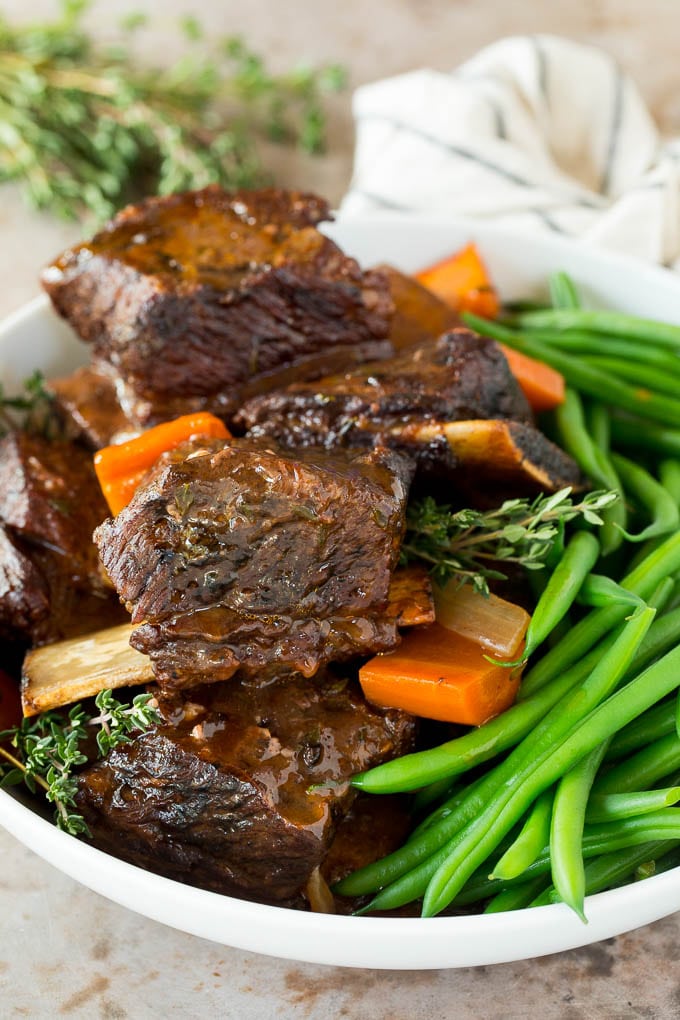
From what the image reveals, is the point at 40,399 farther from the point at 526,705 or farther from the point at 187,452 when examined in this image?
the point at 526,705

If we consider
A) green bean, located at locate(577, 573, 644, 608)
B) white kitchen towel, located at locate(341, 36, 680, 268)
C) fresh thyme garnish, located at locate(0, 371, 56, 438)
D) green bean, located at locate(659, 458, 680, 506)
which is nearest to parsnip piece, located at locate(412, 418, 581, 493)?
green bean, located at locate(577, 573, 644, 608)

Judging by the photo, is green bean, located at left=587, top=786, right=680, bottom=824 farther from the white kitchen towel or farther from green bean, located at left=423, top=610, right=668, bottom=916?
the white kitchen towel

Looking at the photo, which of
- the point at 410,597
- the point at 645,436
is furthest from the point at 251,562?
the point at 645,436

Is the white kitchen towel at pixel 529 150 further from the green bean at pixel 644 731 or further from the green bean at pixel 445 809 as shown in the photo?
the green bean at pixel 445 809

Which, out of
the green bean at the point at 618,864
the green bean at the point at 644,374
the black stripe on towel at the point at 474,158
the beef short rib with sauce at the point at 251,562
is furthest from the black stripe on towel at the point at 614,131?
the green bean at the point at 618,864

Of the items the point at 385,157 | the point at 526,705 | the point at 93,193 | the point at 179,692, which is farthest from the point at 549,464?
the point at 93,193

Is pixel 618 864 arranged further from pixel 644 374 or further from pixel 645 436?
pixel 644 374
